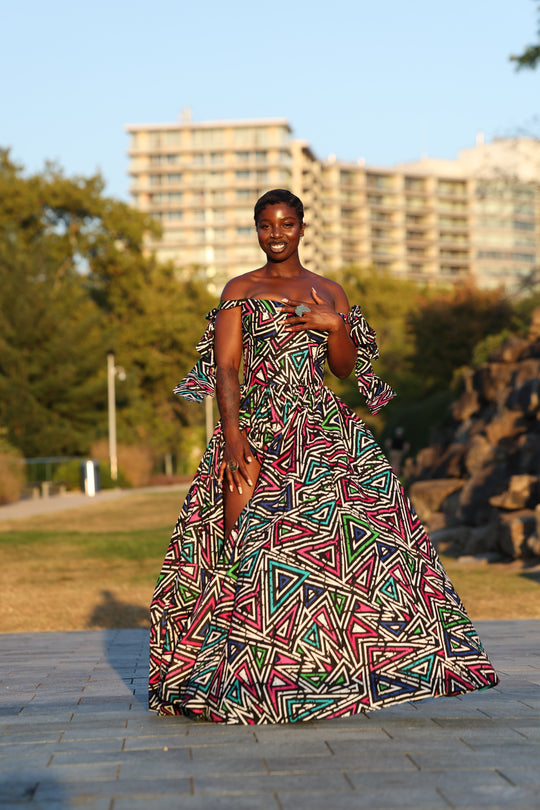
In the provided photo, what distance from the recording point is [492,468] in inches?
619

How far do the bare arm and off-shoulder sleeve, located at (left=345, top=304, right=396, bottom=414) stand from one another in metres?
0.50

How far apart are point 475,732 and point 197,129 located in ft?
411

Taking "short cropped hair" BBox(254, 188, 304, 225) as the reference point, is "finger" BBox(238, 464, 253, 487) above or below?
below

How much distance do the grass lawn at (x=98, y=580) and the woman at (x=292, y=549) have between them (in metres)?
4.50

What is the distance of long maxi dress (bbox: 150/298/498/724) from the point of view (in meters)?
3.86

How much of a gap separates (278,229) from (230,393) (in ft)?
2.28

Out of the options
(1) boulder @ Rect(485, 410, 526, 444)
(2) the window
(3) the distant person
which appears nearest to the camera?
(1) boulder @ Rect(485, 410, 526, 444)

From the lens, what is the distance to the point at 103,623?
877 cm

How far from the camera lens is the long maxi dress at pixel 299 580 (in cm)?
386

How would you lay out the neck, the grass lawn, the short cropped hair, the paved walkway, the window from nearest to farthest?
the paved walkway < the short cropped hair < the neck < the grass lawn < the window

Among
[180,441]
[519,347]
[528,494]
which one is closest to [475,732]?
[528,494]

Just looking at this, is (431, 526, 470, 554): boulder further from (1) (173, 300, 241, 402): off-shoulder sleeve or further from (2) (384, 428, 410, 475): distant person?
(2) (384, 428, 410, 475): distant person

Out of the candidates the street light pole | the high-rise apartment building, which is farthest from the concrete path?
the high-rise apartment building

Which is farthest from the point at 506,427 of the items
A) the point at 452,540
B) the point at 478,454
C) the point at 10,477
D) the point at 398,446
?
the point at 10,477
